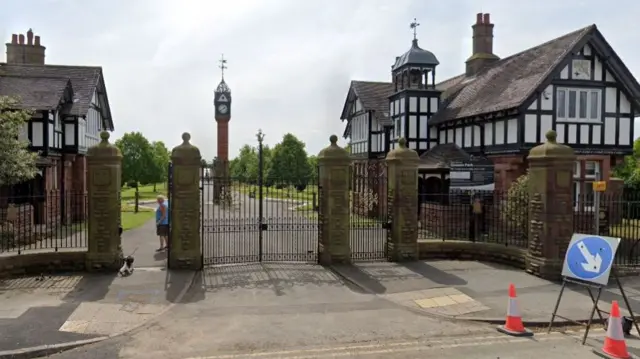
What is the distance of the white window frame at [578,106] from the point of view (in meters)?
21.2

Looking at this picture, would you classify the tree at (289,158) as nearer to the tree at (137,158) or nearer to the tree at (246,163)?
A: the tree at (246,163)

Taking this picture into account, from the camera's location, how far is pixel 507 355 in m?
7.25

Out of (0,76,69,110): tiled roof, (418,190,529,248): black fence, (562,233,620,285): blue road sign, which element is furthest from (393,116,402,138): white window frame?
(562,233,620,285): blue road sign

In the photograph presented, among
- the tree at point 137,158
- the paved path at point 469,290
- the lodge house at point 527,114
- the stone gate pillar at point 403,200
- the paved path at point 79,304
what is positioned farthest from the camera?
the tree at point 137,158

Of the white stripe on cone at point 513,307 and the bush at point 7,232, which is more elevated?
the bush at point 7,232

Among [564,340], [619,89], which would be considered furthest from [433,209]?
[564,340]

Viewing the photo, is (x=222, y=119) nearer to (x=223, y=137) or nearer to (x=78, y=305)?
(x=223, y=137)

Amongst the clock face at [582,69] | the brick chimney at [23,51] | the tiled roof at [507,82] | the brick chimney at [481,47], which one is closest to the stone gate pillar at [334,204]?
the tiled roof at [507,82]

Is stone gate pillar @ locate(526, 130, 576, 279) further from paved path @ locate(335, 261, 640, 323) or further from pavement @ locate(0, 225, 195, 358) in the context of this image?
pavement @ locate(0, 225, 195, 358)

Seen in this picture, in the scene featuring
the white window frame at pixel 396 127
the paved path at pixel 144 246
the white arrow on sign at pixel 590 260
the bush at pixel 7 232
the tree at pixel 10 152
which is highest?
the white window frame at pixel 396 127

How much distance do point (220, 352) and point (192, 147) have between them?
6.13 meters

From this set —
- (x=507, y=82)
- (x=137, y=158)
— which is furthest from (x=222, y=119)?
(x=507, y=82)

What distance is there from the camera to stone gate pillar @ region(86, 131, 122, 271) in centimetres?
1175

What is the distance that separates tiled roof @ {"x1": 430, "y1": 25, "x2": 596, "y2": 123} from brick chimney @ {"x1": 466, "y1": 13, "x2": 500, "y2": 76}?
1.36 m
